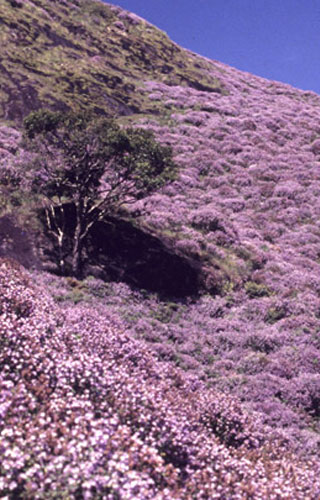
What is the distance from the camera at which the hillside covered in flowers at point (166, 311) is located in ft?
17.6

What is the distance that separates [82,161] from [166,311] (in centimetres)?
824

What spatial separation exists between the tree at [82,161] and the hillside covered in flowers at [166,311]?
5.74 feet

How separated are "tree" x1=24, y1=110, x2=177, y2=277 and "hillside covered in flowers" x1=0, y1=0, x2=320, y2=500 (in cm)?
175

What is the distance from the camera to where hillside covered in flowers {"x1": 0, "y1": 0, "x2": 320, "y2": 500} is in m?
5.35

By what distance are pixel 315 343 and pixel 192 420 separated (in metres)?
9.38

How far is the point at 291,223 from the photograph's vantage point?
1135 inches

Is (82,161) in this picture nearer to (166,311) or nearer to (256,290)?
(166,311)

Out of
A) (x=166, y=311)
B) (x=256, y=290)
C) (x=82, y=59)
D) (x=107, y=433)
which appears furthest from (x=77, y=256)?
(x=82, y=59)

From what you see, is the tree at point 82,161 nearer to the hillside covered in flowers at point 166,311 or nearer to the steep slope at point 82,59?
the hillside covered in flowers at point 166,311

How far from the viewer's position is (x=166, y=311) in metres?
16.7

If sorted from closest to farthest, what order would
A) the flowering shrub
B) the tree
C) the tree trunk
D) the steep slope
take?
the flowering shrub → the tree trunk → the tree → the steep slope

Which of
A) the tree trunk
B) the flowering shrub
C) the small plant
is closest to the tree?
the tree trunk

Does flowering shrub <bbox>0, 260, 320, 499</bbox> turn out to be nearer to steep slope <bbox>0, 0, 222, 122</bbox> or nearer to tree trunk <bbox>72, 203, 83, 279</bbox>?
tree trunk <bbox>72, 203, 83, 279</bbox>

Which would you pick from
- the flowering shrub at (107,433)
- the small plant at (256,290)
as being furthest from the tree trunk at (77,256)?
the small plant at (256,290)
